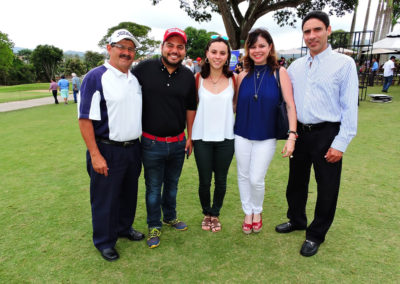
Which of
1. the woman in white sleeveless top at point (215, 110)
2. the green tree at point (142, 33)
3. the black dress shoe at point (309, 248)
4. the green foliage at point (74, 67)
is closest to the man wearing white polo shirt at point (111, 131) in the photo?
the woman in white sleeveless top at point (215, 110)

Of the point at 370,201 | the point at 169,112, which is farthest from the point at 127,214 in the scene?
the point at 370,201

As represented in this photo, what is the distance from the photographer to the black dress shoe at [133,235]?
9.66 feet

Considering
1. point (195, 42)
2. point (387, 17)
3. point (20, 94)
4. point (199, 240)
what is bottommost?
point (199, 240)

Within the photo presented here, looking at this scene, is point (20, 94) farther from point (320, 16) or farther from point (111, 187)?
point (320, 16)

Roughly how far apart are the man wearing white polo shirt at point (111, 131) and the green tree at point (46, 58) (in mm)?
64924

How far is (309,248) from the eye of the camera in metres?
2.67

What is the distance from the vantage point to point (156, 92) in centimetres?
254

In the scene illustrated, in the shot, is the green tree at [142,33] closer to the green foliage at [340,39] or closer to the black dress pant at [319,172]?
the green foliage at [340,39]

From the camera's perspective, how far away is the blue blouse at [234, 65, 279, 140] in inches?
104

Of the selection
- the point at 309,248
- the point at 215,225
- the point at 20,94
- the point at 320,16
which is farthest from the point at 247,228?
the point at 20,94

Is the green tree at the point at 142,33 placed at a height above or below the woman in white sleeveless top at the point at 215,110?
above

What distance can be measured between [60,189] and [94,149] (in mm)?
2272

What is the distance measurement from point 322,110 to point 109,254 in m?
2.41

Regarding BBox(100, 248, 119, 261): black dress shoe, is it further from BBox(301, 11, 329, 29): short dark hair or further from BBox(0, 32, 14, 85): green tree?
BBox(0, 32, 14, 85): green tree
